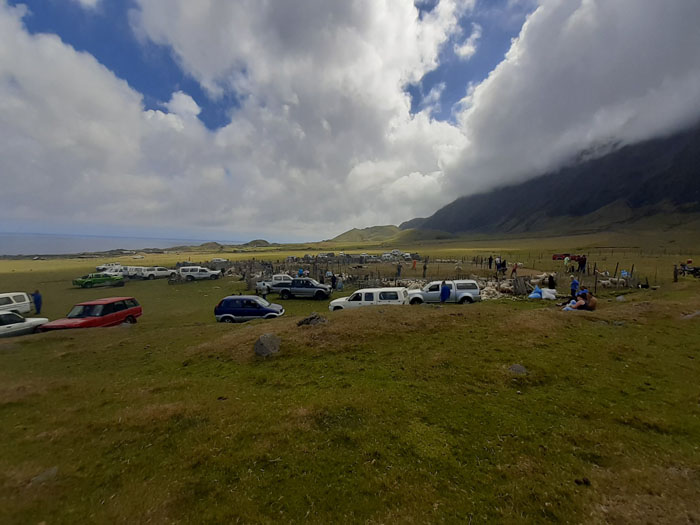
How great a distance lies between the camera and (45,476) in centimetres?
614

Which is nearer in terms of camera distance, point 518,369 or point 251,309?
point 518,369

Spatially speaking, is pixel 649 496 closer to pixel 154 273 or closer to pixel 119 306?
pixel 119 306

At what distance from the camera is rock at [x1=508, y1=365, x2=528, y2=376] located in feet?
34.3

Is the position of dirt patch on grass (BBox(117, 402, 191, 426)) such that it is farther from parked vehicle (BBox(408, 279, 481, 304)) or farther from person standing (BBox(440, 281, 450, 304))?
person standing (BBox(440, 281, 450, 304))

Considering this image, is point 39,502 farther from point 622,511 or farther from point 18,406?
point 622,511

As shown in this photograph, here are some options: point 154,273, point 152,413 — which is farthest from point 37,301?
point 152,413

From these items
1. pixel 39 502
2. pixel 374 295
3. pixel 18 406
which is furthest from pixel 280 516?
pixel 374 295

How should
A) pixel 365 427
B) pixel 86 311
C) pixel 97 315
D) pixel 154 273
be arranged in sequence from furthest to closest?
1. pixel 154 273
2. pixel 86 311
3. pixel 97 315
4. pixel 365 427

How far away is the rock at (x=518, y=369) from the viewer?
10.5 metres

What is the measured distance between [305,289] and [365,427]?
995 inches

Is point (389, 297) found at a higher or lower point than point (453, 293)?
higher

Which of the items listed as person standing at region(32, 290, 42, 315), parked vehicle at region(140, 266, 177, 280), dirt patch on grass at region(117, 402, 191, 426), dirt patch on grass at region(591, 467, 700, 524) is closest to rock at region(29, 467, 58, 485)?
dirt patch on grass at region(117, 402, 191, 426)

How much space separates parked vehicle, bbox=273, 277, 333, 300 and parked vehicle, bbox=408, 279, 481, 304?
1026 centimetres

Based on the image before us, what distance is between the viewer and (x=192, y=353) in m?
14.0
